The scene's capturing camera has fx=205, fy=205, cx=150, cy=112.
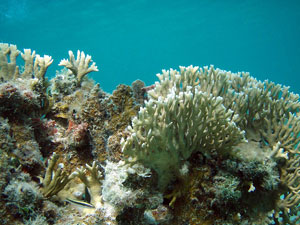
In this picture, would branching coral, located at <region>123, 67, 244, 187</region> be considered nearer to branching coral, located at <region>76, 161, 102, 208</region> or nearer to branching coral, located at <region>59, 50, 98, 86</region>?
branching coral, located at <region>76, 161, 102, 208</region>

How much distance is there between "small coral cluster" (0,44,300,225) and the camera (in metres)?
2.73

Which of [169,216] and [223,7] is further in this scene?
[223,7]

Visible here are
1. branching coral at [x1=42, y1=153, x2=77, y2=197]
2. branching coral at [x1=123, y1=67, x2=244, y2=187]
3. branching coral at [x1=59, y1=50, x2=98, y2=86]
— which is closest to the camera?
branching coral at [x1=123, y1=67, x2=244, y2=187]

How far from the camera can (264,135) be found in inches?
152

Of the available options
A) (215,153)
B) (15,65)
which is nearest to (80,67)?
(15,65)

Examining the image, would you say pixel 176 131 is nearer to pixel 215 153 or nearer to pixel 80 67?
pixel 215 153

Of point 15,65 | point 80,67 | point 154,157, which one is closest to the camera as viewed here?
point 154,157

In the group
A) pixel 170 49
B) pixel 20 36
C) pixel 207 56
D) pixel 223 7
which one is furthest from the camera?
pixel 207 56

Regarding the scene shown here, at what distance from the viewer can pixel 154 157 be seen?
2.77m

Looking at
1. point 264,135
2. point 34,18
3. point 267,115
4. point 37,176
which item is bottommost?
point 37,176

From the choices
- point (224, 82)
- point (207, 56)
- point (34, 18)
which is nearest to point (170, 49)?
point (207, 56)

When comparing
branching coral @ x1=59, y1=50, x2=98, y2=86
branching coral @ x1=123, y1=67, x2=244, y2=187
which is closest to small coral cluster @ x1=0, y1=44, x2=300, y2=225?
branching coral @ x1=123, y1=67, x2=244, y2=187

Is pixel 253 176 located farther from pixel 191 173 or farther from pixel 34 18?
pixel 34 18

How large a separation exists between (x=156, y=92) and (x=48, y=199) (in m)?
2.47
